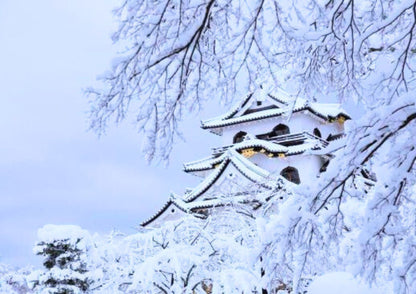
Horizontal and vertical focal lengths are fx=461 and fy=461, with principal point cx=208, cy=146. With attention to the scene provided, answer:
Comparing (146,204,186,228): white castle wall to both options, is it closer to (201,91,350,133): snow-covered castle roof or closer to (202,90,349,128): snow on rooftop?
(202,90,349,128): snow on rooftop

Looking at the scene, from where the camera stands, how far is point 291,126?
A: 952 inches

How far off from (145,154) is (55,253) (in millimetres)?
9807

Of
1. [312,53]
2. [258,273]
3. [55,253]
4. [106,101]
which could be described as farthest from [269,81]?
[55,253]

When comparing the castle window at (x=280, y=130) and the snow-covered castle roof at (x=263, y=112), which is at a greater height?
the snow-covered castle roof at (x=263, y=112)

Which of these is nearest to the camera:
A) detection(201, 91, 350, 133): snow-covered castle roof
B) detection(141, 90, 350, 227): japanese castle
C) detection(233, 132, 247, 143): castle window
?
detection(141, 90, 350, 227): japanese castle

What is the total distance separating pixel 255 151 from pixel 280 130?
2976 millimetres

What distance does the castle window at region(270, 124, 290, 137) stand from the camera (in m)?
24.4

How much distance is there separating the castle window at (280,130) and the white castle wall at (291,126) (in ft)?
0.60

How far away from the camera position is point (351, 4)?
→ 3.47 m

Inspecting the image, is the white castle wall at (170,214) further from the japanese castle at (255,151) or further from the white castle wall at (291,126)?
the white castle wall at (291,126)

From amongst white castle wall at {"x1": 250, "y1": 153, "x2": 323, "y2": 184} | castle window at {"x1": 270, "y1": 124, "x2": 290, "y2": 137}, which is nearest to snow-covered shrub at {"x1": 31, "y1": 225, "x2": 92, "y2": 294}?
white castle wall at {"x1": 250, "y1": 153, "x2": 323, "y2": 184}

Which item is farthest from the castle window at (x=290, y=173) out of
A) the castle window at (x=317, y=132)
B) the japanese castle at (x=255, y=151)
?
the castle window at (x=317, y=132)

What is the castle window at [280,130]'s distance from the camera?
24.4m

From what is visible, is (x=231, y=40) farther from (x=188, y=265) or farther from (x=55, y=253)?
(x=55, y=253)
